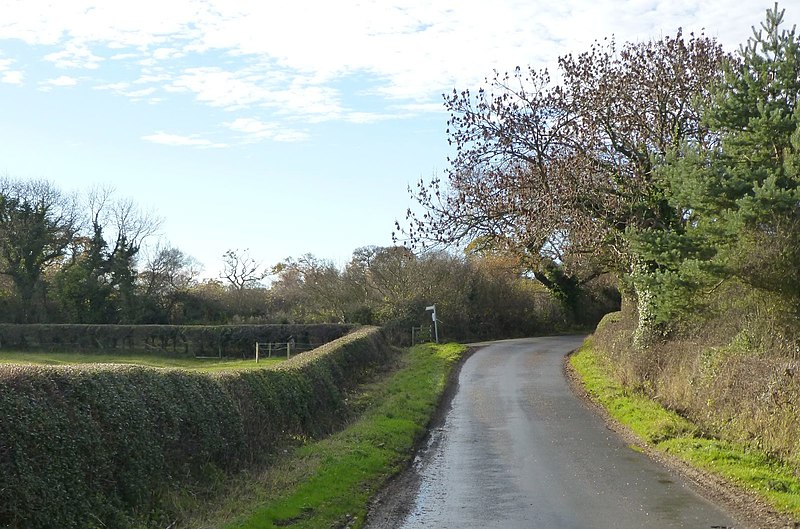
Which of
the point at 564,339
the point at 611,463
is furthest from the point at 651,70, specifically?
the point at 564,339

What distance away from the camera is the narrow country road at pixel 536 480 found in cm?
1003

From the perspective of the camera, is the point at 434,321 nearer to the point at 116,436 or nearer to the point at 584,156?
the point at 584,156

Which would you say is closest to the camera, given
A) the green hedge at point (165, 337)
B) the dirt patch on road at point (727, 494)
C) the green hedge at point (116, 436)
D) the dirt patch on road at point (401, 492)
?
the green hedge at point (116, 436)

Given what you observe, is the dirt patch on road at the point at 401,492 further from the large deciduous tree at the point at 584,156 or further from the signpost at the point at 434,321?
the signpost at the point at 434,321

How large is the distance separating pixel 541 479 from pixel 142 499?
6153mm

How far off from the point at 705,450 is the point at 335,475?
20.3 ft

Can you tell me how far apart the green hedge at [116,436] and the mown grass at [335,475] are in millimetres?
646

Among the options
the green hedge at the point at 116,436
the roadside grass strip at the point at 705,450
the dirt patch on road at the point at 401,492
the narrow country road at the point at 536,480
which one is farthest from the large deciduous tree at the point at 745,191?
the green hedge at the point at 116,436

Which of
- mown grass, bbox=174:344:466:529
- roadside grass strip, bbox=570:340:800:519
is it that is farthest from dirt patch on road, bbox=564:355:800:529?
mown grass, bbox=174:344:466:529

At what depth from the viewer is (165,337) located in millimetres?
52438

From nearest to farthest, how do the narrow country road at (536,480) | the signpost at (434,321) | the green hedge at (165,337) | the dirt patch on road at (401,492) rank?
the narrow country road at (536,480), the dirt patch on road at (401,492), the signpost at (434,321), the green hedge at (165,337)

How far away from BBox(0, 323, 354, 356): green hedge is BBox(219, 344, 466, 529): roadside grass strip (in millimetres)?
25522

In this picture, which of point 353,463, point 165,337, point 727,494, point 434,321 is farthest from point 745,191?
point 165,337

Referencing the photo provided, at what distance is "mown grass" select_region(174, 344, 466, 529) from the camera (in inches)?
381
